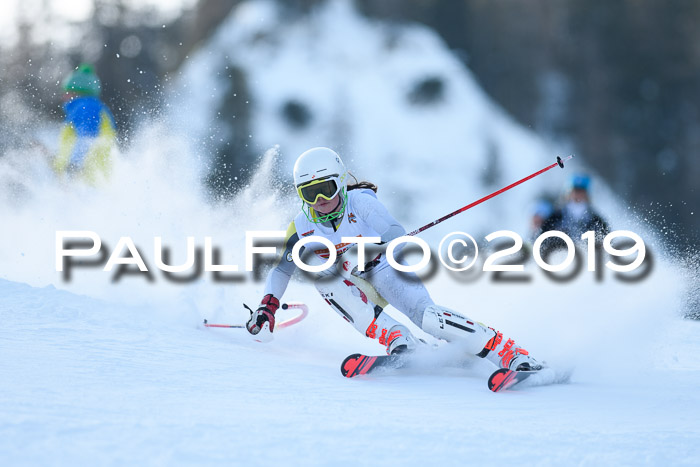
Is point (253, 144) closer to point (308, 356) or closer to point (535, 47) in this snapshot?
point (535, 47)

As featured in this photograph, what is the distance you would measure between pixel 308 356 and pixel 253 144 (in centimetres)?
2205

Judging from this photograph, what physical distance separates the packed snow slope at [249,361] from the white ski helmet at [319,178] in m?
0.93

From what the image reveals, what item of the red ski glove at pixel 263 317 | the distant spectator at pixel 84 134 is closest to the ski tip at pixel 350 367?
the red ski glove at pixel 263 317

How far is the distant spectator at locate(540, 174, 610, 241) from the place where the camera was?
25.4ft

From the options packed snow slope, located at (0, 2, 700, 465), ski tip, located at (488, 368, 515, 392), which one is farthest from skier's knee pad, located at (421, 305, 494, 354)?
ski tip, located at (488, 368, 515, 392)

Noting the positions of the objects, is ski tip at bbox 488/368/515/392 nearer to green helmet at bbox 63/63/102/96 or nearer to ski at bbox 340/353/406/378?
ski at bbox 340/353/406/378

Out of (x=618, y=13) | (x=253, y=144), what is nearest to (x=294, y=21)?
(x=253, y=144)

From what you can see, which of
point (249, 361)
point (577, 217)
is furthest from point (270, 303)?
point (577, 217)

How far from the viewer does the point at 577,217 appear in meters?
7.87

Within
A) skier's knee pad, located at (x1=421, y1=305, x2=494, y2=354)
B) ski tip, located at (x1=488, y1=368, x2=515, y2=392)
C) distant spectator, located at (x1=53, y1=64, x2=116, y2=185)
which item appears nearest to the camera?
ski tip, located at (x1=488, y1=368, x2=515, y2=392)

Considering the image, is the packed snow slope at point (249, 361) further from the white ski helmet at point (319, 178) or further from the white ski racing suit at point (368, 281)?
the white ski helmet at point (319, 178)

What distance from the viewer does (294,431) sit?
9.84ft

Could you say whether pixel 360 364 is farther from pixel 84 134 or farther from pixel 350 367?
pixel 84 134

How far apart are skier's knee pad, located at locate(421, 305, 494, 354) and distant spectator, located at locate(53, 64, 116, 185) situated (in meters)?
4.62
